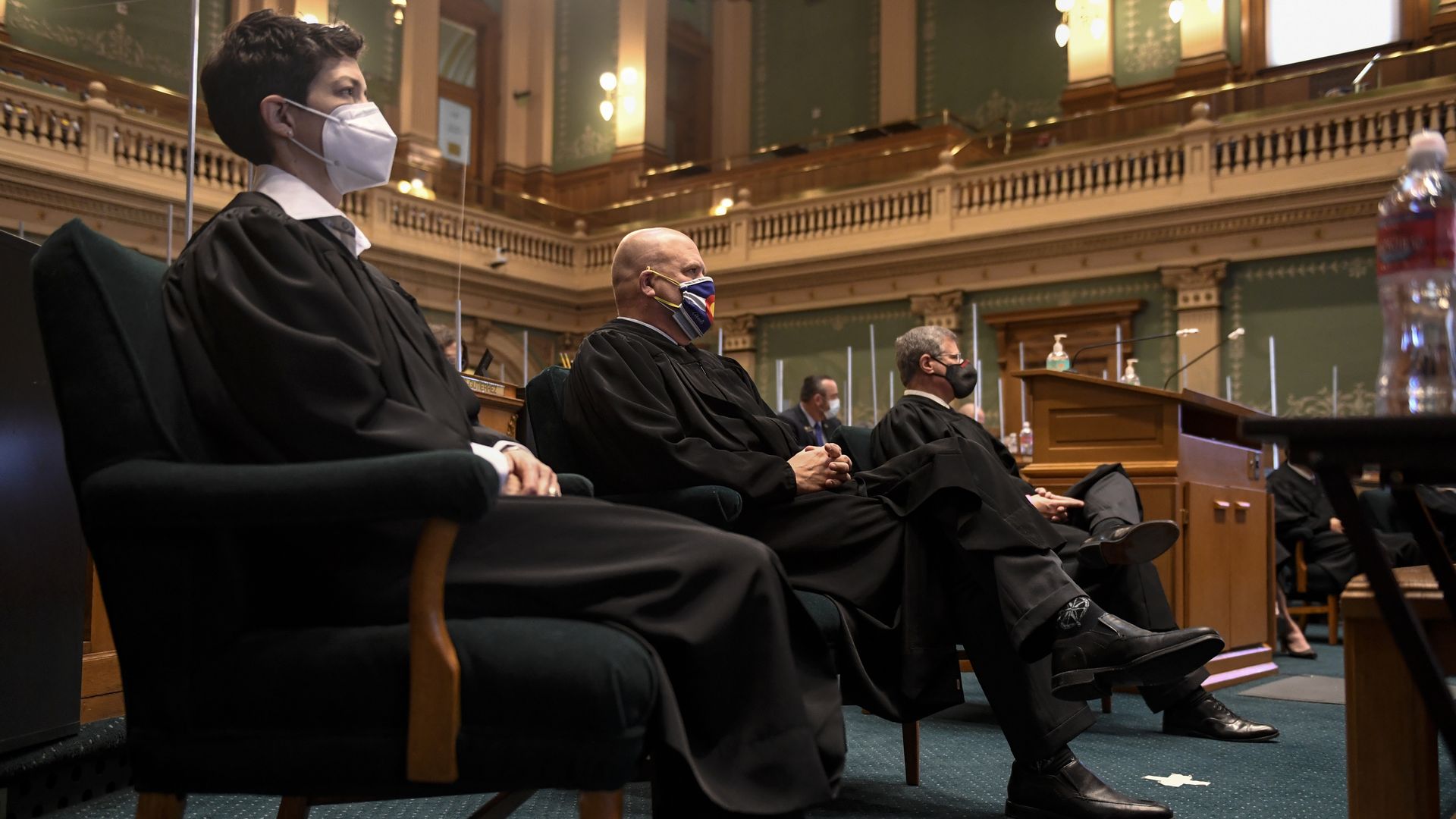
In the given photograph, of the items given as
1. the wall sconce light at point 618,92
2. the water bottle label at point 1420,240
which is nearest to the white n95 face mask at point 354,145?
the water bottle label at point 1420,240

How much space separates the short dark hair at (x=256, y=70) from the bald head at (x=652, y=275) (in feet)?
3.84

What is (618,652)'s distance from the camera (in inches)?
45.7

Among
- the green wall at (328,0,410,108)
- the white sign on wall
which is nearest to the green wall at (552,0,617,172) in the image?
the white sign on wall

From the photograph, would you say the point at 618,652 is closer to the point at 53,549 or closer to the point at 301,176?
the point at 301,176

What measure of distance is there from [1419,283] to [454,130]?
1482 cm

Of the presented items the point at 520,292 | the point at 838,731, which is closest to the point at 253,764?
the point at 838,731

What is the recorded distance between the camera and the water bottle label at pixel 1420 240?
4.43 feet

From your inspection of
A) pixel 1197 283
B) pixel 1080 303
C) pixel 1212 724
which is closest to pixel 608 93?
pixel 1080 303

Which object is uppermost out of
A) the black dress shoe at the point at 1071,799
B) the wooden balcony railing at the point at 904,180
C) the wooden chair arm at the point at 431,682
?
the wooden balcony railing at the point at 904,180

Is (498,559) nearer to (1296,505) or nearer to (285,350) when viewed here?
(285,350)

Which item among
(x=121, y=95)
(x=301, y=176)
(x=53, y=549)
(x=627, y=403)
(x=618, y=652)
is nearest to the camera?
(x=618, y=652)

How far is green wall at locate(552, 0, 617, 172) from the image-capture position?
1444cm

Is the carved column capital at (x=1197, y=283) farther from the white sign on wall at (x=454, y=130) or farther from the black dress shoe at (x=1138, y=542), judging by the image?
the white sign on wall at (x=454, y=130)

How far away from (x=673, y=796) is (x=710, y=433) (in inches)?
51.0
